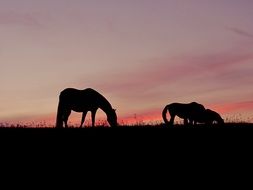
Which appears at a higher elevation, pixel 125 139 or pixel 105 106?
pixel 105 106

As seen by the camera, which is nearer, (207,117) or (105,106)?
(105,106)

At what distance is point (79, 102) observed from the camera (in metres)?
28.7

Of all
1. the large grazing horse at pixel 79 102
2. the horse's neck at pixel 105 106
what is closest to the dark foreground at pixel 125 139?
the large grazing horse at pixel 79 102

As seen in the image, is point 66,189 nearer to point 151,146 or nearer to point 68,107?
point 151,146

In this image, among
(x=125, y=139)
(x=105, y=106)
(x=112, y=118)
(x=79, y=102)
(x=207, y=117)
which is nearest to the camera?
(x=125, y=139)

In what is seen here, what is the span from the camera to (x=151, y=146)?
635 inches

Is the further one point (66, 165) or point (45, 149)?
point (45, 149)

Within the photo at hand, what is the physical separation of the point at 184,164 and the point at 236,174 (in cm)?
154

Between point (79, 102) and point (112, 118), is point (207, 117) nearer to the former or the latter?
point (112, 118)

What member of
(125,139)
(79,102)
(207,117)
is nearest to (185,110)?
(207,117)

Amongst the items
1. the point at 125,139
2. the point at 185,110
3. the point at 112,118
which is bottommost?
the point at 125,139

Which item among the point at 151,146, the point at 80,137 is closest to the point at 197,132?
the point at 151,146

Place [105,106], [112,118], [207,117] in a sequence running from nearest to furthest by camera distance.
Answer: [105,106] → [112,118] → [207,117]

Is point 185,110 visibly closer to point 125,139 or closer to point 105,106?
point 105,106
